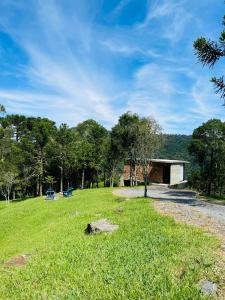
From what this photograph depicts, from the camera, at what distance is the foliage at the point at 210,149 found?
42.8 m

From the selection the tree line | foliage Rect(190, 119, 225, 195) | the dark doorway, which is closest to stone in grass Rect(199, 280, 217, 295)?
foliage Rect(190, 119, 225, 195)

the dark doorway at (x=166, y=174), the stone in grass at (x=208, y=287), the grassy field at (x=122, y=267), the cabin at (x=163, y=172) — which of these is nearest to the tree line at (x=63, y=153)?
the cabin at (x=163, y=172)

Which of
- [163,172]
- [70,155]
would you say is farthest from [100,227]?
[163,172]

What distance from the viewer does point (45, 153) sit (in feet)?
181

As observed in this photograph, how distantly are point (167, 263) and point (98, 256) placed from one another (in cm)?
229

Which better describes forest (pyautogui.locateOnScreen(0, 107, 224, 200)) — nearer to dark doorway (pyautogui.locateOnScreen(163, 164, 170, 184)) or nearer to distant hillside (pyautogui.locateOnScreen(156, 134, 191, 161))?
dark doorway (pyautogui.locateOnScreen(163, 164, 170, 184))

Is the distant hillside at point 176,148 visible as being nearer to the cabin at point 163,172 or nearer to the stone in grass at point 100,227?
the cabin at point 163,172

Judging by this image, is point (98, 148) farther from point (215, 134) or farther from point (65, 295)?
point (65, 295)

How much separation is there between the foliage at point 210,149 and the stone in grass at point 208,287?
35179 millimetres

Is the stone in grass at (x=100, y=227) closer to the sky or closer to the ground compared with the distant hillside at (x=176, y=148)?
closer to the ground

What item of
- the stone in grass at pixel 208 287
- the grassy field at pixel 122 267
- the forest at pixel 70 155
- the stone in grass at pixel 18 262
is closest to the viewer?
the stone in grass at pixel 208 287

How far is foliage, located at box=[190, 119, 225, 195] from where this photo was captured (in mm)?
42812

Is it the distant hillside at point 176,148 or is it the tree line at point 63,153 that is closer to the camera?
the tree line at point 63,153

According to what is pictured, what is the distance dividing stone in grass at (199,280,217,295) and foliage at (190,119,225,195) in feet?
115
